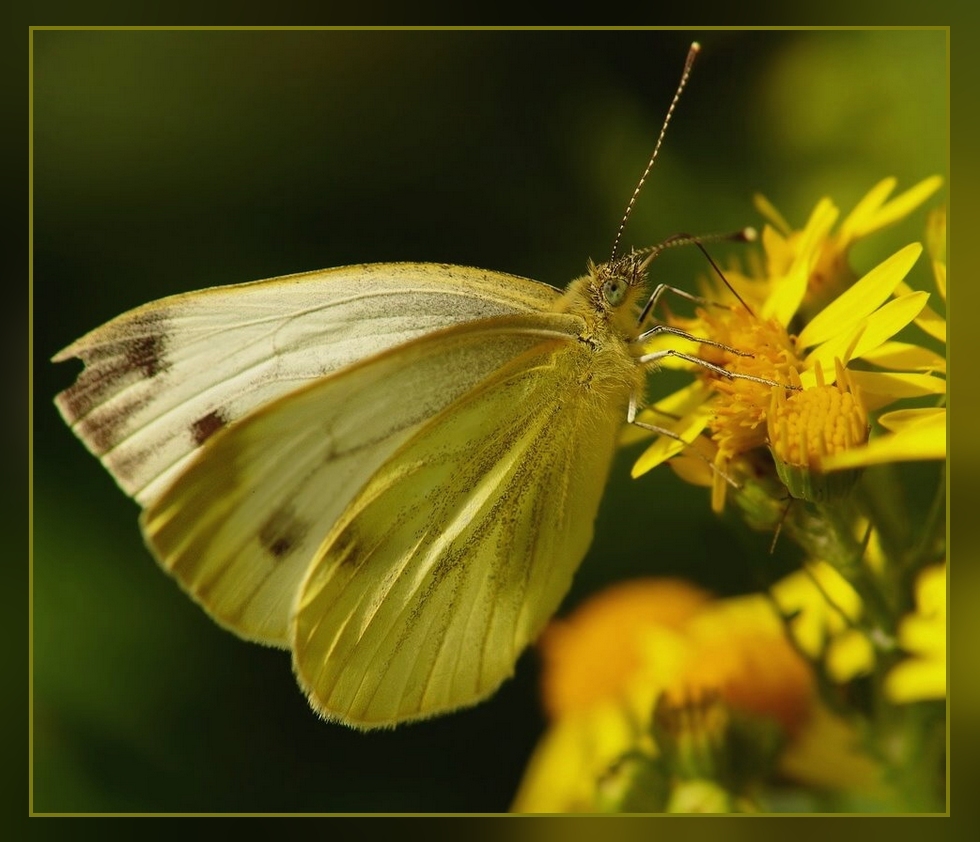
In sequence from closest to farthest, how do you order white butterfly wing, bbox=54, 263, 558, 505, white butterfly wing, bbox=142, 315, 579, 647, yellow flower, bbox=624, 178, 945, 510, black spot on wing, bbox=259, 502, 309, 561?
yellow flower, bbox=624, 178, 945, 510 < white butterfly wing, bbox=142, 315, 579, 647 < black spot on wing, bbox=259, 502, 309, 561 < white butterfly wing, bbox=54, 263, 558, 505

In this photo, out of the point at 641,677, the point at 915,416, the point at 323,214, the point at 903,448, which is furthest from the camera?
the point at 323,214

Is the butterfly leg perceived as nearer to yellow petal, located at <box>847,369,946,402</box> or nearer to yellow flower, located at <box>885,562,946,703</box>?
yellow petal, located at <box>847,369,946,402</box>

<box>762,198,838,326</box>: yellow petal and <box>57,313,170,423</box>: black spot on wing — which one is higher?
<box>762,198,838,326</box>: yellow petal

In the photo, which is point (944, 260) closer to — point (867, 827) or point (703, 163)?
point (703, 163)

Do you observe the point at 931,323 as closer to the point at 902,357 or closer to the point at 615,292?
the point at 902,357

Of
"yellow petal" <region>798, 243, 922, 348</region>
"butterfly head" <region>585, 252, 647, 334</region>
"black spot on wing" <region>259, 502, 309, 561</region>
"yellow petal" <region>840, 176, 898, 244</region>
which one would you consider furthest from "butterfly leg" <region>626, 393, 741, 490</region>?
"black spot on wing" <region>259, 502, 309, 561</region>

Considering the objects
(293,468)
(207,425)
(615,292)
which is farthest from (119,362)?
(615,292)
